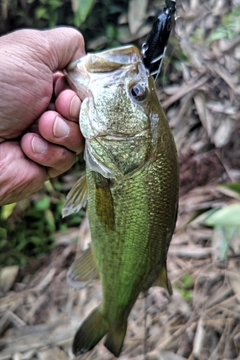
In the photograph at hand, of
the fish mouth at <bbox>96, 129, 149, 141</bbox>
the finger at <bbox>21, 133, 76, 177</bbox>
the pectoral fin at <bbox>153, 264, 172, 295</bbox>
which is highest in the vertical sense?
the fish mouth at <bbox>96, 129, 149, 141</bbox>

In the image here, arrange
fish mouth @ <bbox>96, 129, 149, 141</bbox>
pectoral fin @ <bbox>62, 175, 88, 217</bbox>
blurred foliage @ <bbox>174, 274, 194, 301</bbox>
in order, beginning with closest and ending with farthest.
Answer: fish mouth @ <bbox>96, 129, 149, 141</bbox>
pectoral fin @ <bbox>62, 175, 88, 217</bbox>
blurred foliage @ <bbox>174, 274, 194, 301</bbox>

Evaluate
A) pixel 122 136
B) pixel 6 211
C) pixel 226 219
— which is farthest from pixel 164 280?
pixel 6 211

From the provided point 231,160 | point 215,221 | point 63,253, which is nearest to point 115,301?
point 215,221

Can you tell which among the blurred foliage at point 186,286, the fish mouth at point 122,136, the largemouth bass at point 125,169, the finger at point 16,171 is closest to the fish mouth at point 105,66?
the largemouth bass at point 125,169

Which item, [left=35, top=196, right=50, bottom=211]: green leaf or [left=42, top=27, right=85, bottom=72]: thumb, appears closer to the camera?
[left=42, top=27, right=85, bottom=72]: thumb

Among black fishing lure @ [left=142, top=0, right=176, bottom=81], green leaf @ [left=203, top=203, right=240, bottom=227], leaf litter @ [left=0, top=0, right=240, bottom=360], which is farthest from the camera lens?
leaf litter @ [left=0, top=0, right=240, bottom=360]

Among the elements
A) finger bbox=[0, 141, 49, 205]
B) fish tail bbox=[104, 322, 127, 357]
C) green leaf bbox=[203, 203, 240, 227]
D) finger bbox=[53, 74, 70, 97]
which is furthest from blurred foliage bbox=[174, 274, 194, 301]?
green leaf bbox=[203, 203, 240, 227]

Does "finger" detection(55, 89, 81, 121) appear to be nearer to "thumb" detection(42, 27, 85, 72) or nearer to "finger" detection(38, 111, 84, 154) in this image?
"finger" detection(38, 111, 84, 154)
